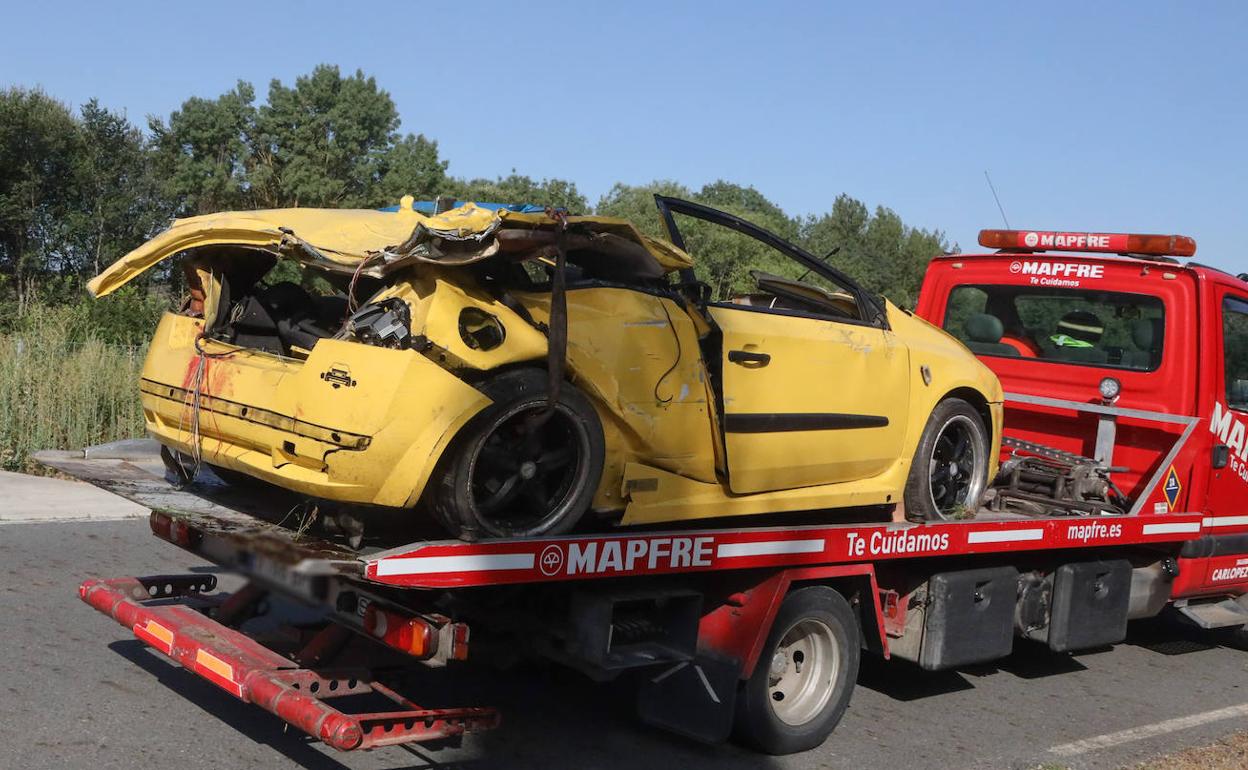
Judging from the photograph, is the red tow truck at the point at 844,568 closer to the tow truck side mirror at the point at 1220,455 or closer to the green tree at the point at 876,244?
the tow truck side mirror at the point at 1220,455

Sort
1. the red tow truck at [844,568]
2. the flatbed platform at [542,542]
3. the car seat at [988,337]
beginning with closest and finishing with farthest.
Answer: the flatbed platform at [542,542] < the red tow truck at [844,568] < the car seat at [988,337]

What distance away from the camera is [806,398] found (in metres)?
5.33

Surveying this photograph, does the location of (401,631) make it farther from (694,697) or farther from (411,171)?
(411,171)

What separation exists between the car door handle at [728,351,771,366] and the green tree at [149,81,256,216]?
3592 cm

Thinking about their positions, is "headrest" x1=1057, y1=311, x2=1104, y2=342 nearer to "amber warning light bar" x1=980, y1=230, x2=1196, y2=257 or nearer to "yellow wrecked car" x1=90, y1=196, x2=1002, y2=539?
"amber warning light bar" x1=980, y1=230, x2=1196, y2=257

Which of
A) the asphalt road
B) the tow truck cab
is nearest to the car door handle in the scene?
the asphalt road

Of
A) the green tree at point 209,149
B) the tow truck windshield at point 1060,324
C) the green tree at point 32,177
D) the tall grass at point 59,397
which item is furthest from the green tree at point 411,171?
the tow truck windshield at point 1060,324

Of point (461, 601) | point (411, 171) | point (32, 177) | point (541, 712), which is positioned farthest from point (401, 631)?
point (411, 171)

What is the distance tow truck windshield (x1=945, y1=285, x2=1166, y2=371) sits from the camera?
7.53 meters

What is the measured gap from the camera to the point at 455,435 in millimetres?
4031

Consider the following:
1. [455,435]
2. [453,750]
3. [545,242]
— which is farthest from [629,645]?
[545,242]

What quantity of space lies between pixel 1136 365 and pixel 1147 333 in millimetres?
210

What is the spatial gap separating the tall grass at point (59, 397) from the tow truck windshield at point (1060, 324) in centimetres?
731

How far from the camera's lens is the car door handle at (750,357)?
4988 mm
